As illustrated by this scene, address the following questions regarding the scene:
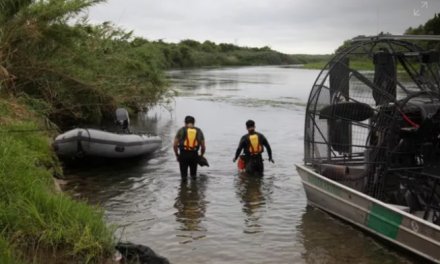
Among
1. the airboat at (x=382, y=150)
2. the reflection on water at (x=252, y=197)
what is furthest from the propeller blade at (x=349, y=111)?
the reflection on water at (x=252, y=197)

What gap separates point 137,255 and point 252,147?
231 inches

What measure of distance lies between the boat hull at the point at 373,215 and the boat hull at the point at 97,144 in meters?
5.06

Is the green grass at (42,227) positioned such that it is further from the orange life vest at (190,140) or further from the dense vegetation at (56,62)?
the dense vegetation at (56,62)

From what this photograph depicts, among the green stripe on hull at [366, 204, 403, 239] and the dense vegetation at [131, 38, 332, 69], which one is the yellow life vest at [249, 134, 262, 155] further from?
the dense vegetation at [131, 38, 332, 69]

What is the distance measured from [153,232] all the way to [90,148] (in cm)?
467

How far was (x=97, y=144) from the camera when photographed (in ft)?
39.0

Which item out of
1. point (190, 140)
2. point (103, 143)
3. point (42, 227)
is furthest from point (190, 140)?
point (42, 227)

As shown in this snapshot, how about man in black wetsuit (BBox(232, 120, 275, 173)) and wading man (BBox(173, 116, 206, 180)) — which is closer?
wading man (BBox(173, 116, 206, 180))

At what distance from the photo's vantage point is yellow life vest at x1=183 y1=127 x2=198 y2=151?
10531 millimetres

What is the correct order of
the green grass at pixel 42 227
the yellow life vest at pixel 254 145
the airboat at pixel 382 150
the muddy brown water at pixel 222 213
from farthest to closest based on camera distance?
the yellow life vest at pixel 254 145 → the muddy brown water at pixel 222 213 → the airboat at pixel 382 150 → the green grass at pixel 42 227

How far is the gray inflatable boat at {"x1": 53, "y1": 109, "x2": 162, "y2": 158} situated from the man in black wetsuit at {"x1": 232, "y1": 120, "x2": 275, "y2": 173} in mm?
2984

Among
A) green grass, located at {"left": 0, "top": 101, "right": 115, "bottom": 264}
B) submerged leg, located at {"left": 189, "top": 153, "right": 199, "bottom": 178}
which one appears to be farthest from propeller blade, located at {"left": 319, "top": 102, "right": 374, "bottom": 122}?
green grass, located at {"left": 0, "top": 101, "right": 115, "bottom": 264}

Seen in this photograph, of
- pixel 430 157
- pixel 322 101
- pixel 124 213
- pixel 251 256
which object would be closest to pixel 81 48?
pixel 124 213

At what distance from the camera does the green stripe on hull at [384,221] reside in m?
6.57
